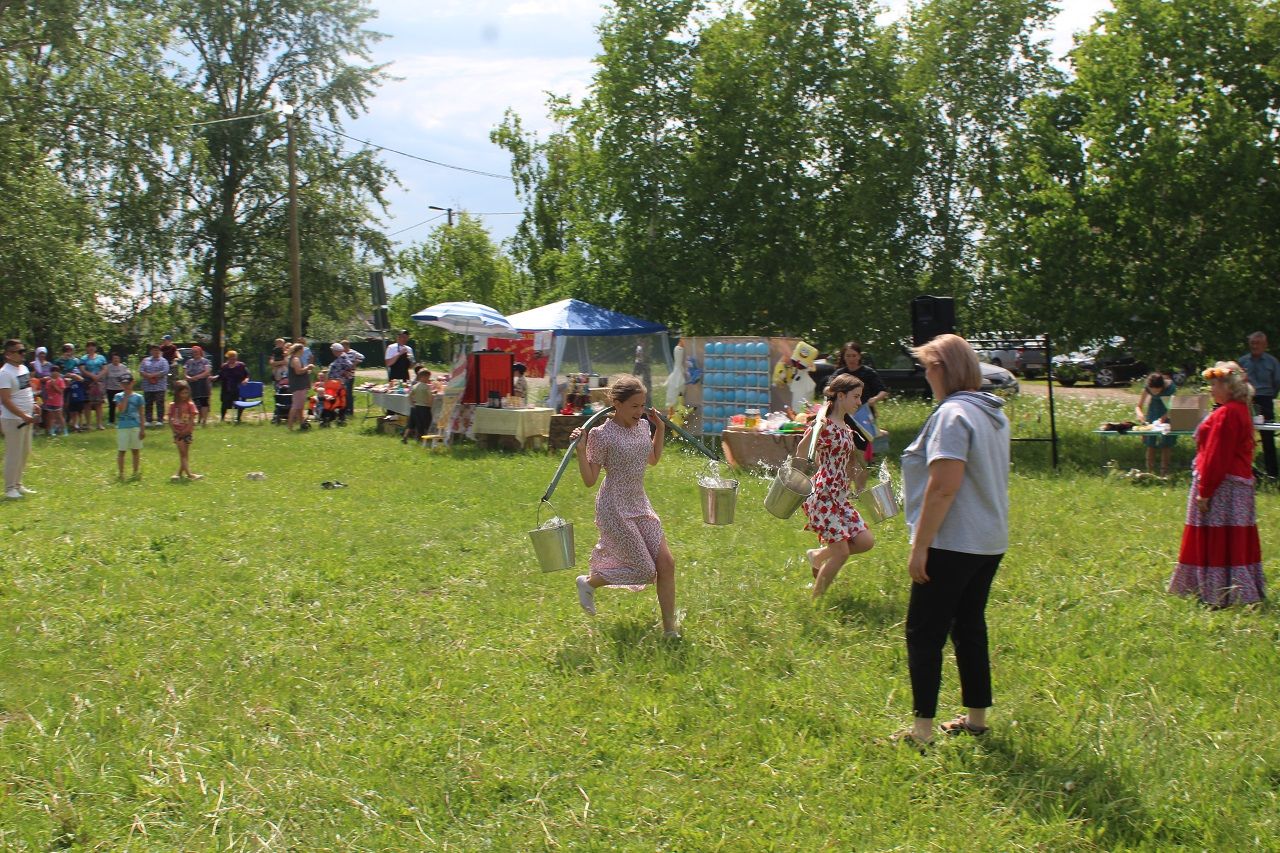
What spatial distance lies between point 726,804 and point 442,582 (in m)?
4.33

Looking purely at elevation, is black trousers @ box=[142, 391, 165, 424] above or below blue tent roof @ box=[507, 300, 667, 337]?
below

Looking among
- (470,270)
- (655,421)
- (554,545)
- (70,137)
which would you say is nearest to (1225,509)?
(655,421)

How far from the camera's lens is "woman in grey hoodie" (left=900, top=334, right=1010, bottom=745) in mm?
4484

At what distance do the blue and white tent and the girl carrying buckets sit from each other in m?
13.0

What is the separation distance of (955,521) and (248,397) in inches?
870

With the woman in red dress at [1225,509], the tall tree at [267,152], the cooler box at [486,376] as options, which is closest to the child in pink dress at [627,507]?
the woman in red dress at [1225,509]

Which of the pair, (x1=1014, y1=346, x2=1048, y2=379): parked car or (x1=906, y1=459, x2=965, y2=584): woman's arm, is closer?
(x1=906, y1=459, x2=965, y2=584): woman's arm

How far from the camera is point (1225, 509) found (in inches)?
301

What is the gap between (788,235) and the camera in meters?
21.9

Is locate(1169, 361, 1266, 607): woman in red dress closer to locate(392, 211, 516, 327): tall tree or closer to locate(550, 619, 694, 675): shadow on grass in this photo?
locate(550, 619, 694, 675): shadow on grass

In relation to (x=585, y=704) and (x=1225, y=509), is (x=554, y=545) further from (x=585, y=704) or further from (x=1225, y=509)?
(x=1225, y=509)

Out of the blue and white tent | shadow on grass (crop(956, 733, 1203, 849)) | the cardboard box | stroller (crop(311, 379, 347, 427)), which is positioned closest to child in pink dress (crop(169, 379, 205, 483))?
the blue and white tent

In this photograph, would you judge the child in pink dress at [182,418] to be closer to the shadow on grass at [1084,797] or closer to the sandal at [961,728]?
the sandal at [961,728]

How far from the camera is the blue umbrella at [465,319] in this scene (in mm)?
19516
